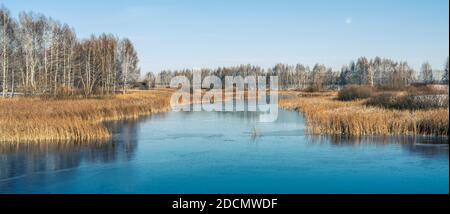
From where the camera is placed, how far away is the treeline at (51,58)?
26219mm

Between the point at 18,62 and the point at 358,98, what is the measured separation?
21.1m

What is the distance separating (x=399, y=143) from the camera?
39.0ft

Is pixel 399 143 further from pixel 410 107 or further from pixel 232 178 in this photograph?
pixel 410 107

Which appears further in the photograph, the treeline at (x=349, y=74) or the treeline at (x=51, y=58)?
the treeline at (x=349, y=74)

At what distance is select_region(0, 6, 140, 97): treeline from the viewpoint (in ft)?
86.0

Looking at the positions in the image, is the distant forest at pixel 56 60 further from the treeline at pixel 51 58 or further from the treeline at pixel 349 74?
the treeline at pixel 349 74

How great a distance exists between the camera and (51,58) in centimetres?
2764

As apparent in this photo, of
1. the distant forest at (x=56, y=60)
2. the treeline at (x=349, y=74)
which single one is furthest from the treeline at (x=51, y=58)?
the treeline at (x=349, y=74)
